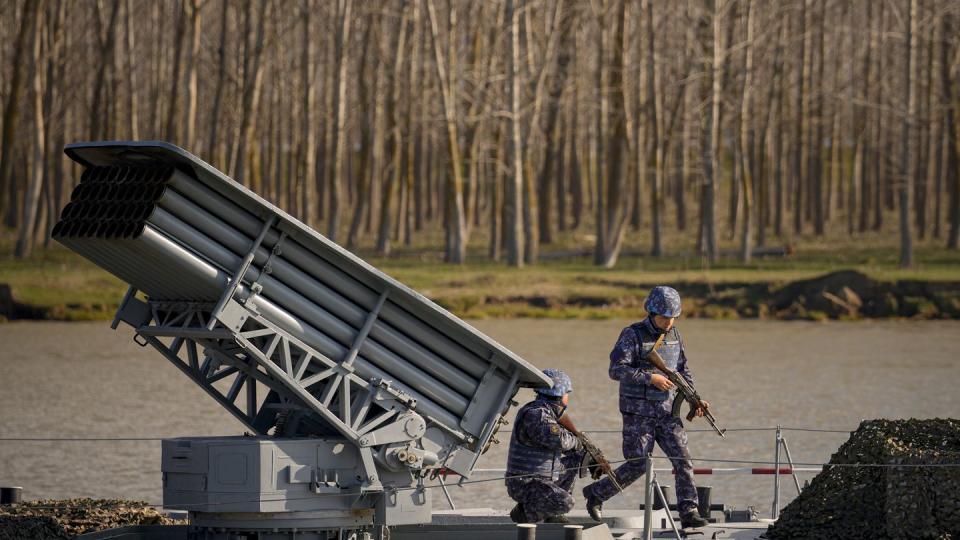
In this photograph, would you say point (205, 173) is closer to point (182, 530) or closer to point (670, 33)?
point (182, 530)

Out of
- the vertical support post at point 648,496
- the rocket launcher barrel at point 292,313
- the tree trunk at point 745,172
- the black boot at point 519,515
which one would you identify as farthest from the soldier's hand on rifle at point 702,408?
the tree trunk at point 745,172

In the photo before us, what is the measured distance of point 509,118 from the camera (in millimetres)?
44969

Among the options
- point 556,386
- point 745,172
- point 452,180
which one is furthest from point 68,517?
point 745,172

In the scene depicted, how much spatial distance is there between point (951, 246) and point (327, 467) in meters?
42.2

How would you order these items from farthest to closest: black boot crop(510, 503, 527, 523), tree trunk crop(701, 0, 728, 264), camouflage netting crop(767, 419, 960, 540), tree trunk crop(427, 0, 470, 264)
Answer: tree trunk crop(427, 0, 470, 264) < tree trunk crop(701, 0, 728, 264) < black boot crop(510, 503, 527, 523) < camouflage netting crop(767, 419, 960, 540)

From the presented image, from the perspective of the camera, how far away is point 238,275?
1048 cm

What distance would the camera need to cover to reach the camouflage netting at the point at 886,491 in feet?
36.2

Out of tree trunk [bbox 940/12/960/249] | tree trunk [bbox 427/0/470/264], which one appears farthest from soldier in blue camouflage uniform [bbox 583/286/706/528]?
tree trunk [bbox 940/12/960/249]

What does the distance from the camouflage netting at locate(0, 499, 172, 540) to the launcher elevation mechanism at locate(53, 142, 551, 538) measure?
1.91 meters

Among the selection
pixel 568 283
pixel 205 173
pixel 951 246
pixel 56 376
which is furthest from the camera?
pixel 951 246

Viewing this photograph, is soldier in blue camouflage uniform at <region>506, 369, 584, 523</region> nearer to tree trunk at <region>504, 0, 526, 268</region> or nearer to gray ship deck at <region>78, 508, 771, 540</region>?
gray ship deck at <region>78, 508, 771, 540</region>

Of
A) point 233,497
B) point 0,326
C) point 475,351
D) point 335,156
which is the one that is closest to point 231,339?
point 233,497

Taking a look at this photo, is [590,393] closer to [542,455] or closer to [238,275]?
[542,455]

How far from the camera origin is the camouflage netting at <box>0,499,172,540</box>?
12062 millimetres
